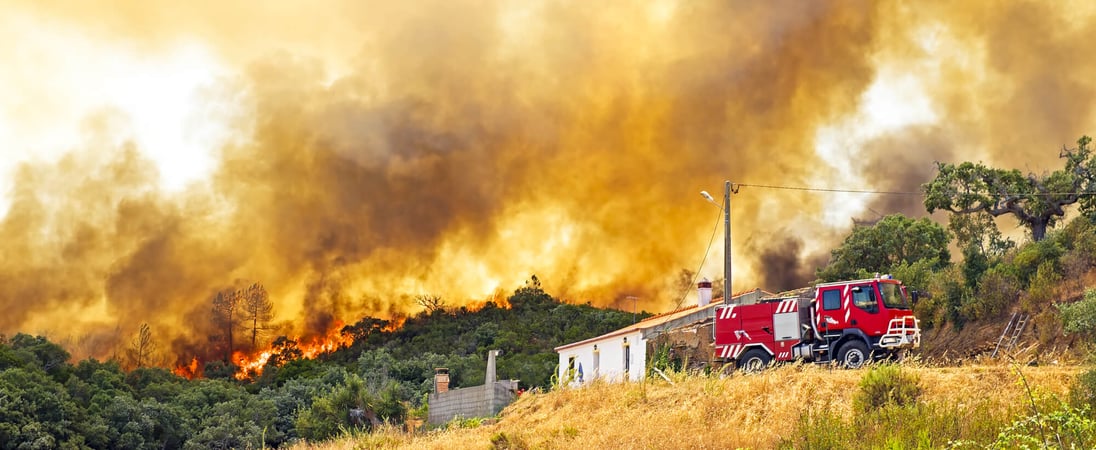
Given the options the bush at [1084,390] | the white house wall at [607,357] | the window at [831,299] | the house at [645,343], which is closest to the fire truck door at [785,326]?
the window at [831,299]

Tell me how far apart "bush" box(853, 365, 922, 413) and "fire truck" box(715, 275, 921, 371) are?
693cm

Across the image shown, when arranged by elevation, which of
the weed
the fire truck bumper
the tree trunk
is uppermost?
the tree trunk

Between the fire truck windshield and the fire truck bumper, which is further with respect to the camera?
the fire truck windshield

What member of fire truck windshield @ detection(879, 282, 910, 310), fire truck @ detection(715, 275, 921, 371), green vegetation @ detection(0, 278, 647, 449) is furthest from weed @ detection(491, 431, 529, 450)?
green vegetation @ detection(0, 278, 647, 449)

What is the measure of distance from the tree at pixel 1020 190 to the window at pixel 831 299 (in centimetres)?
2933

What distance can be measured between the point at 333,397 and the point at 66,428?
2237 centimetres

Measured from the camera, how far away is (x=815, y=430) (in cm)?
1689

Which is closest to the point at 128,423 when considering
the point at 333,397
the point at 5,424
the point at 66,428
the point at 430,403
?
the point at 66,428

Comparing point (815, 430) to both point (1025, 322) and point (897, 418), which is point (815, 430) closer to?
point (897, 418)

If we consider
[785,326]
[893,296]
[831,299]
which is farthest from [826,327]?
[893,296]

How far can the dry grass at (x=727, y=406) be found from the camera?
18.0 meters

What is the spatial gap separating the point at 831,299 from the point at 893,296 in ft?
5.80

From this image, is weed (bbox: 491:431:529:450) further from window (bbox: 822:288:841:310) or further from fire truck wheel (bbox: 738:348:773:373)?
window (bbox: 822:288:841:310)

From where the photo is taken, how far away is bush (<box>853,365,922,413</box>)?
18.9 m
